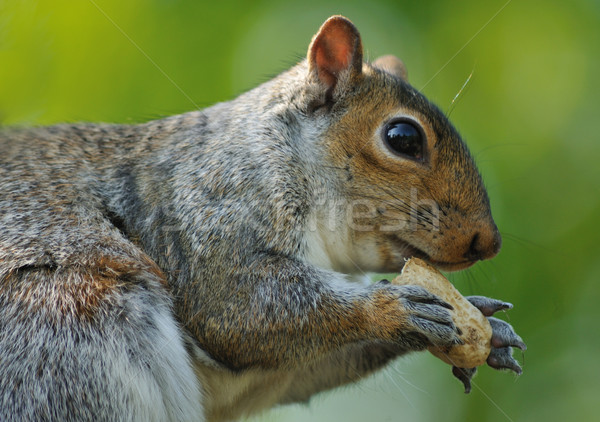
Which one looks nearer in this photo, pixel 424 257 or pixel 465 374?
pixel 465 374

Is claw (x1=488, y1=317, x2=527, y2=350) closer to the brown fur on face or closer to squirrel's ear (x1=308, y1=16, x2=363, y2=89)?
the brown fur on face

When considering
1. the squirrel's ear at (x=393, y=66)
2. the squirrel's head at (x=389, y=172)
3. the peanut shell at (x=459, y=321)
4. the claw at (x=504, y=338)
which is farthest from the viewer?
the squirrel's ear at (x=393, y=66)

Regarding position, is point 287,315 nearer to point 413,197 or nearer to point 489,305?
point 413,197

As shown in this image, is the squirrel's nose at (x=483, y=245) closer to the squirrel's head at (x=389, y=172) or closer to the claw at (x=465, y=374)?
the squirrel's head at (x=389, y=172)

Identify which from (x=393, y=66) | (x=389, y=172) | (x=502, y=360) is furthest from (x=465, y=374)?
(x=393, y=66)

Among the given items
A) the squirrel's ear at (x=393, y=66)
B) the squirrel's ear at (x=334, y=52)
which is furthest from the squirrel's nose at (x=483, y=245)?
the squirrel's ear at (x=393, y=66)

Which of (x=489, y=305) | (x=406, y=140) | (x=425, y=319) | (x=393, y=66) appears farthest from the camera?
(x=393, y=66)

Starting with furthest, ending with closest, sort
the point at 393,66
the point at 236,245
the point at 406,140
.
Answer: the point at 393,66 → the point at 406,140 → the point at 236,245
